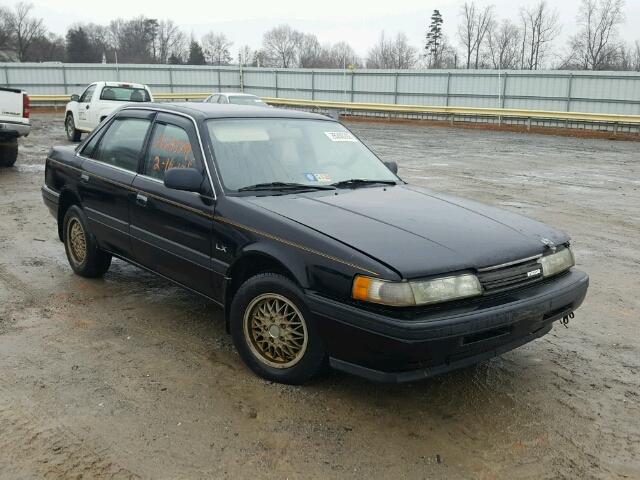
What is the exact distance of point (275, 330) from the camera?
3592 mm

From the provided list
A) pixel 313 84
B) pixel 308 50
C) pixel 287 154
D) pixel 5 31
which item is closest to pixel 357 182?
pixel 287 154

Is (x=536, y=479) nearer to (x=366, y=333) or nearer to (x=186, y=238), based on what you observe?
(x=366, y=333)

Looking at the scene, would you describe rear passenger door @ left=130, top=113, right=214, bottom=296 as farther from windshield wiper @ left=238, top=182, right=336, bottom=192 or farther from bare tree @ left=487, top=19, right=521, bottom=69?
bare tree @ left=487, top=19, right=521, bottom=69

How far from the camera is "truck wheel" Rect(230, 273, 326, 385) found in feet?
11.2

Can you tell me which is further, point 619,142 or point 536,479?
point 619,142

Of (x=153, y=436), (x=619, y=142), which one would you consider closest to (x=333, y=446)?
(x=153, y=436)

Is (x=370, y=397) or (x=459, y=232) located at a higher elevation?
(x=459, y=232)

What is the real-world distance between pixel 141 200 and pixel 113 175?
0.57 meters

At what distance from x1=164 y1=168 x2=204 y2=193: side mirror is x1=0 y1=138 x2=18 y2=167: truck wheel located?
1017 centimetres

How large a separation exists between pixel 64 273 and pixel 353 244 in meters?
3.66

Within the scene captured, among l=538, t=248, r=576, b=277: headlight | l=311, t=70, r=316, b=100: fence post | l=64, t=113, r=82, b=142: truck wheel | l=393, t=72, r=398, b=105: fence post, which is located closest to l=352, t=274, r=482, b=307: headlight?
l=538, t=248, r=576, b=277: headlight

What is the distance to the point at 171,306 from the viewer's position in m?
4.99

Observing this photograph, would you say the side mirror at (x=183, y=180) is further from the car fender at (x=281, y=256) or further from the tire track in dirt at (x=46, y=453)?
the tire track in dirt at (x=46, y=453)

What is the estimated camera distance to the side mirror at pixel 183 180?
3984 millimetres
